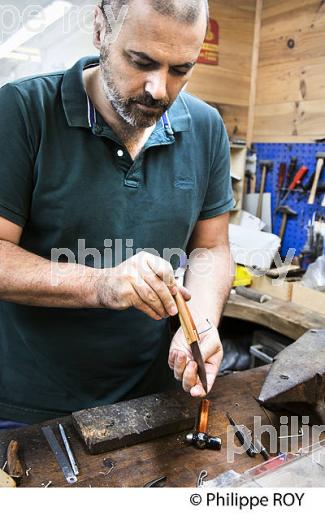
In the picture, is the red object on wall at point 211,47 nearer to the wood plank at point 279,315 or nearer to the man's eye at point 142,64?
the wood plank at point 279,315

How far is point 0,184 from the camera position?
1.13 m

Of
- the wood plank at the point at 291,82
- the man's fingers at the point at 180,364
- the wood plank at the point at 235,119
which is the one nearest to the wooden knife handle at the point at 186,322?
the man's fingers at the point at 180,364

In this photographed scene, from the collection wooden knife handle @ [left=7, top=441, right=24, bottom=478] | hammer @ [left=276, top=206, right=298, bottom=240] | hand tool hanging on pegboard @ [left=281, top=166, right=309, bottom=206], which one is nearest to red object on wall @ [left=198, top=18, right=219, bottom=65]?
hand tool hanging on pegboard @ [left=281, top=166, right=309, bottom=206]

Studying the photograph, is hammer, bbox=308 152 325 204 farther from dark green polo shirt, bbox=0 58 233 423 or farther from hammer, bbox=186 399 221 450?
hammer, bbox=186 399 221 450

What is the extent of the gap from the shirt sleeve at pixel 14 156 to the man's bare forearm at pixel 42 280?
0.30ft

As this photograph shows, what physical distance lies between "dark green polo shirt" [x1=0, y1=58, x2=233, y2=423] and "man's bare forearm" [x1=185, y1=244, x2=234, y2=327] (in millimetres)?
137

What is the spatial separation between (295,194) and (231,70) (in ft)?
3.27

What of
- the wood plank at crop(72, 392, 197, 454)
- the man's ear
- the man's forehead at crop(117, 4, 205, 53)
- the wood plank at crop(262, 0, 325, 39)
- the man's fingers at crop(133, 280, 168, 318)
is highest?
the wood plank at crop(262, 0, 325, 39)

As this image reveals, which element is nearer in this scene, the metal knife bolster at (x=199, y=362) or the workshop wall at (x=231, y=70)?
the metal knife bolster at (x=199, y=362)

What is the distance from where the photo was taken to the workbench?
963 mm

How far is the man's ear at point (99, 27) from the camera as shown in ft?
3.78

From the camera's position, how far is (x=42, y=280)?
115 centimetres

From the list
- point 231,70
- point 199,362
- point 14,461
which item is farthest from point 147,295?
point 231,70
